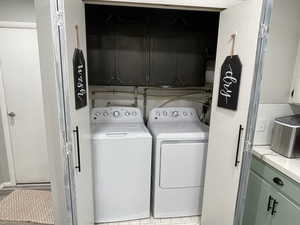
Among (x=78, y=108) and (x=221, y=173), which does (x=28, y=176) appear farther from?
(x=221, y=173)

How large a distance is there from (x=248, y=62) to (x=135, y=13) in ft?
4.68

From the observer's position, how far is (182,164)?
220 centimetres

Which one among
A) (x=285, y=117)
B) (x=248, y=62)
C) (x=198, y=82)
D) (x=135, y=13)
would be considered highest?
(x=135, y=13)

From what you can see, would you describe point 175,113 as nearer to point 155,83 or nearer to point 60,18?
point 155,83

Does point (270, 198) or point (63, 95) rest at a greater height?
point (63, 95)

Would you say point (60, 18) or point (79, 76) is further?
point (79, 76)

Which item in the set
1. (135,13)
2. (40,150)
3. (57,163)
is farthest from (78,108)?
(40,150)

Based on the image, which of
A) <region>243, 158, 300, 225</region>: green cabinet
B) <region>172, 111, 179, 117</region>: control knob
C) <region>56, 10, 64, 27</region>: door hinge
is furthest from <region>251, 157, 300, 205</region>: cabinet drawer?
<region>56, 10, 64, 27</region>: door hinge

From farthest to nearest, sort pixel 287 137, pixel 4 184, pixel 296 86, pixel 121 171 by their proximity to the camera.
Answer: pixel 4 184 < pixel 121 171 < pixel 296 86 < pixel 287 137

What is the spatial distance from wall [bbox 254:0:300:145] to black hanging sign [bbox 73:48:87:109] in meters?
1.53

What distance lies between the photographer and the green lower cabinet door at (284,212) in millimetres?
1389

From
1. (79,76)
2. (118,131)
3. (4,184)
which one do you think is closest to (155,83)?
(118,131)

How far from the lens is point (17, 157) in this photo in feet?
9.37

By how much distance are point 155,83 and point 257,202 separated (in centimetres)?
156
